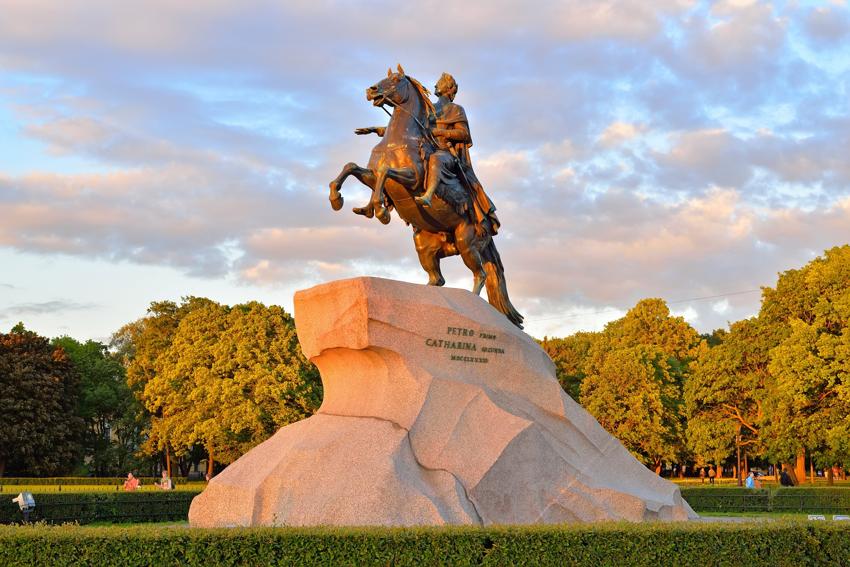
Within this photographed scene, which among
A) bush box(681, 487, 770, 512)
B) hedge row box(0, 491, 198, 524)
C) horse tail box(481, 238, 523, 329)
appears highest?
horse tail box(481, 238, 523, 329)

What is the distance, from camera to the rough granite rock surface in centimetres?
1266

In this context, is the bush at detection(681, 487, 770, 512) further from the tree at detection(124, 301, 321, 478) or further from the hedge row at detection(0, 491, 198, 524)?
the tree at detection(124, 301, 321, 478)

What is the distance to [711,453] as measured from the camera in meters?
46.5

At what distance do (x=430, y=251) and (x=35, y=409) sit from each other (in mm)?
40058

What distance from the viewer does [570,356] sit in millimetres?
68688

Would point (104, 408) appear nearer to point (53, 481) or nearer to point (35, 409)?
point (35, 409)

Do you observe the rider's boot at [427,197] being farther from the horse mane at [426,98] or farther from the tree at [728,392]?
the tree at [728,392]

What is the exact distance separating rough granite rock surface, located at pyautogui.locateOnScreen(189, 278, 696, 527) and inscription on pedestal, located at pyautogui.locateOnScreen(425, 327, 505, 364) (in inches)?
0.9

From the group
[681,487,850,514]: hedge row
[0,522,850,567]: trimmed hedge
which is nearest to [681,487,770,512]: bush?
[681,487,850,514]: hedge row

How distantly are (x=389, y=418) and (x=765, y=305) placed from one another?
33.6m

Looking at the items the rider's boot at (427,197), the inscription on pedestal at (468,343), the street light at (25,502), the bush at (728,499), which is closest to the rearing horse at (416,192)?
the rider's boot at (427,197)

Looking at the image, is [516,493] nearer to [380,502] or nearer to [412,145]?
[380,502]

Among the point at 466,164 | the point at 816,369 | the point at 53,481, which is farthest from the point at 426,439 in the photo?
the point at 53,481

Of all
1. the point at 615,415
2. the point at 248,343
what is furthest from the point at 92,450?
the point at 615,415
